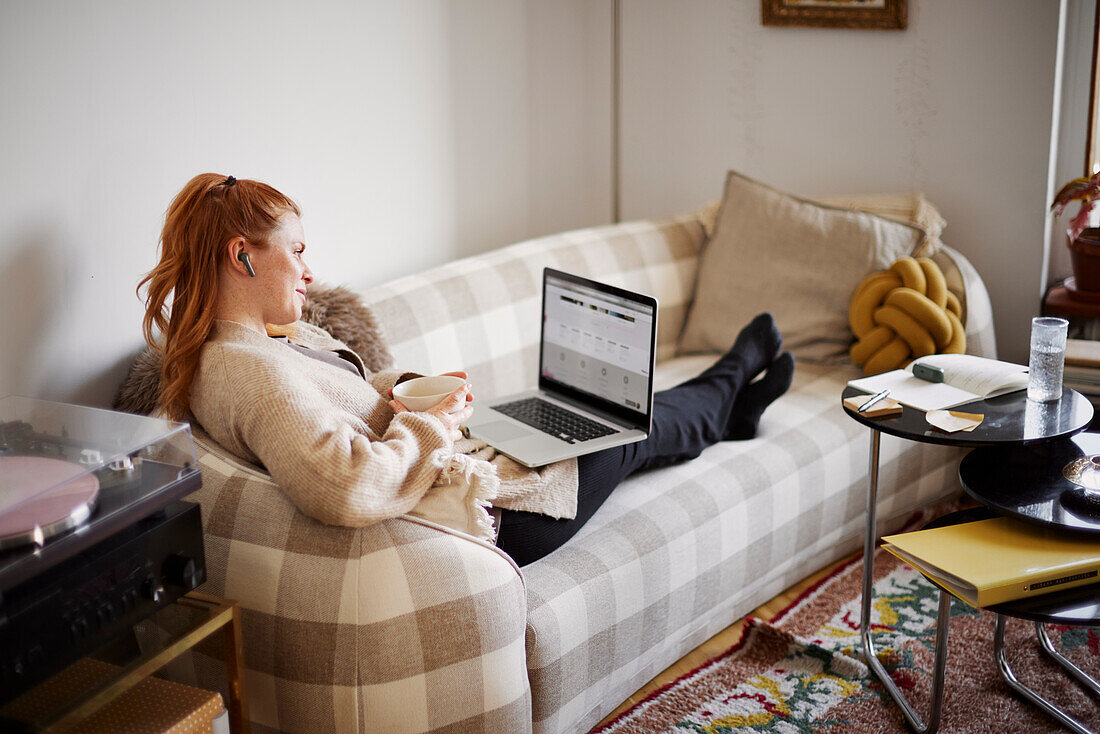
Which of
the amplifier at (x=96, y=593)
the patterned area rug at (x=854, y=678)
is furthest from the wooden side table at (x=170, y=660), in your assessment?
the patterned area rug at (x=854, y=678)

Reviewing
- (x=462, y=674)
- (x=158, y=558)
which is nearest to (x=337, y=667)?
(x=462, y=674)

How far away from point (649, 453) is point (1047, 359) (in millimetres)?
773

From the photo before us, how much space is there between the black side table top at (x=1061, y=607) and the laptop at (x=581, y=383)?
0.73 m

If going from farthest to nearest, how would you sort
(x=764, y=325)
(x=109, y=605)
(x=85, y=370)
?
(x=764, y=325), (x=85, y=370), (x=109, y=605)

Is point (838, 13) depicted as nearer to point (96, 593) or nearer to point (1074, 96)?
point (1074, 96)

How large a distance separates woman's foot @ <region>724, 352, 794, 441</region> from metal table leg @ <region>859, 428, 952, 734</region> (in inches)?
15.3

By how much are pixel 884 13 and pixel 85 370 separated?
2.32 metres

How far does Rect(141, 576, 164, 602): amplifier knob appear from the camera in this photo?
1.27m

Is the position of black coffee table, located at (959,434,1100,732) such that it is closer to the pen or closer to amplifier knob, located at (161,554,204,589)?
the pen

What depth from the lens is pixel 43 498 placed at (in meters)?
1.19

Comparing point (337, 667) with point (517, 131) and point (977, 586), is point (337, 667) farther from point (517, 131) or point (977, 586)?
point (517, 131)

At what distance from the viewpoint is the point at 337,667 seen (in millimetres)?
1452

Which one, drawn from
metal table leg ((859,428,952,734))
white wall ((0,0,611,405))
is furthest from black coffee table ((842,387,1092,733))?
white wall ((0,0,611,405))

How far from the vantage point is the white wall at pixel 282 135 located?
1709 mm
